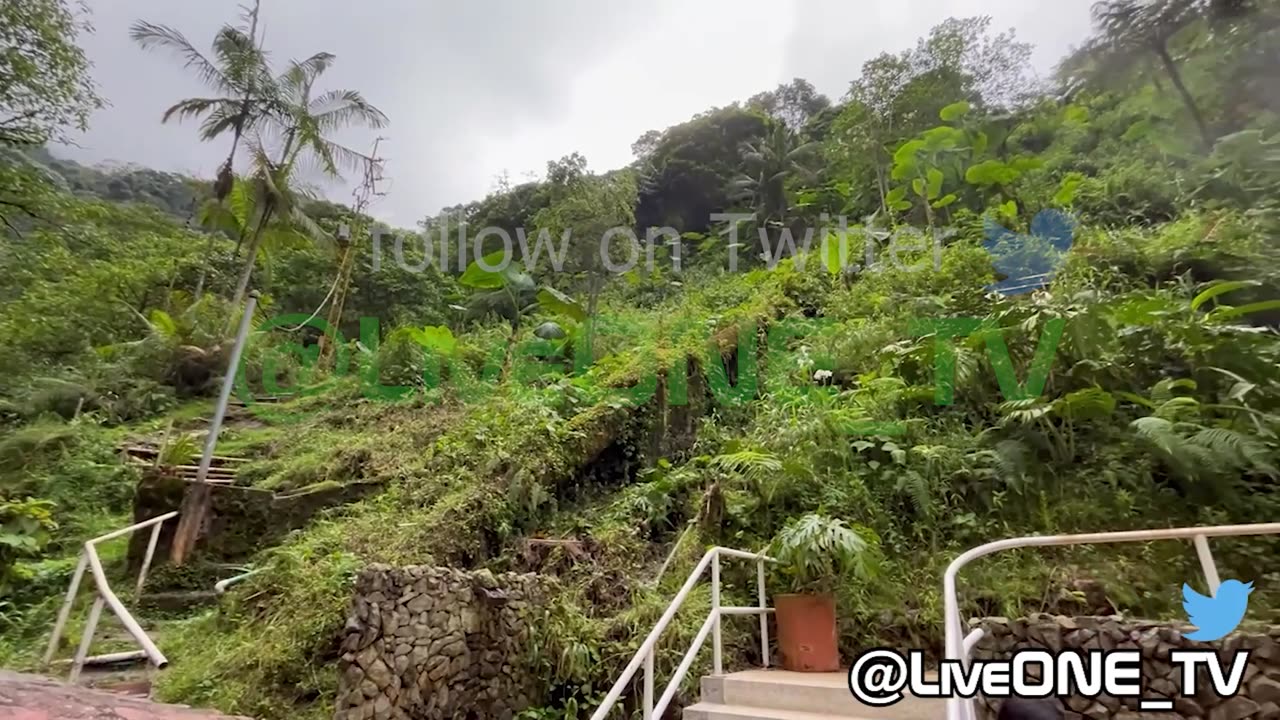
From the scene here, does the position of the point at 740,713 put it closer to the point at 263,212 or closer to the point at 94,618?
the point at 94,618

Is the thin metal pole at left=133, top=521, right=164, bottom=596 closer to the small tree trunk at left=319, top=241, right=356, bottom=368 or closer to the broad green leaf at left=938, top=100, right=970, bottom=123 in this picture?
the small tree trunk at left=319, top=241, right=356, bottom=368

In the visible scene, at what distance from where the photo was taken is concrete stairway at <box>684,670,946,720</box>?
3180 mm

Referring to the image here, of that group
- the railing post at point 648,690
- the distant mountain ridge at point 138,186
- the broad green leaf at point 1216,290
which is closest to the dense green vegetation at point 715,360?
the broad green leaf at point 1216,290

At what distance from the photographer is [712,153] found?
2073cm

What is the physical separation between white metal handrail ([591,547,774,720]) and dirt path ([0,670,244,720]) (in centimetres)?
278

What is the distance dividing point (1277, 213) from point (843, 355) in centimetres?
451

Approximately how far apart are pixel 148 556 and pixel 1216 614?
8.23 m

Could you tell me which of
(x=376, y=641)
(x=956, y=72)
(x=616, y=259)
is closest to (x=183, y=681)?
(x=376, y=641)

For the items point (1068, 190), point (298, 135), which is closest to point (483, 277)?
point (298, 135)

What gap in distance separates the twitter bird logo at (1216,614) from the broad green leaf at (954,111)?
9.76 m

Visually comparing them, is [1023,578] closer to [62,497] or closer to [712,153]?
[62,497]

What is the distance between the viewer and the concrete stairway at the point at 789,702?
3.18m

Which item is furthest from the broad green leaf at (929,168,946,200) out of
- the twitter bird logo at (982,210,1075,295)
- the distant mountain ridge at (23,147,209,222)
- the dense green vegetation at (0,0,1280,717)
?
the distant mountain ridge at (23,147,209,222)

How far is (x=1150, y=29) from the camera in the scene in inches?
366
